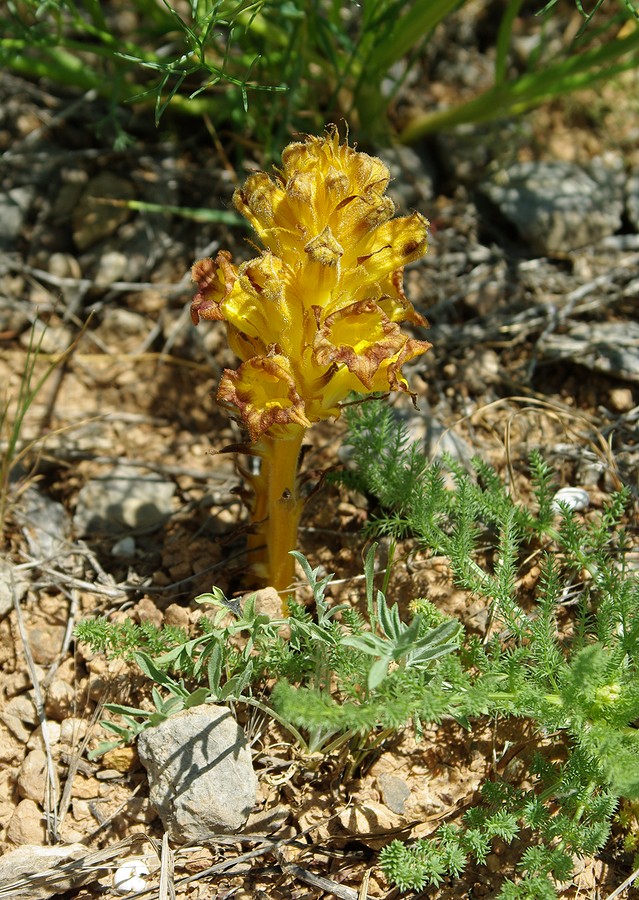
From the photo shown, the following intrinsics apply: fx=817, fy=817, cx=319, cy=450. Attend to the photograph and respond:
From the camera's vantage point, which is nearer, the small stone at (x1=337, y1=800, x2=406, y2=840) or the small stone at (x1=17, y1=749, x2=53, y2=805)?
the small stone at (x1=337, y1=800, x2=406, y2=840)

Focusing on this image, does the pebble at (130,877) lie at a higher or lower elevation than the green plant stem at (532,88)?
lower

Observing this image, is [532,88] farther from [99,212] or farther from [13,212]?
[13,212]

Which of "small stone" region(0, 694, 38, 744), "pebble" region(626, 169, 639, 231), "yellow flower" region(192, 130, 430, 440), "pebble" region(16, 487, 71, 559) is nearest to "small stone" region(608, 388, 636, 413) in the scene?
"pebble" region(626, 169, 639, 231)

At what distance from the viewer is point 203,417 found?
3.44 meters

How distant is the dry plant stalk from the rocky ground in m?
0.53

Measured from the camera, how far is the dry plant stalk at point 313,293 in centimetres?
206

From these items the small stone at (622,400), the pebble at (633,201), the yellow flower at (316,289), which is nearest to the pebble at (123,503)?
the yellow flower at (316,289)

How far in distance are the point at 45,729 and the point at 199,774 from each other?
0.58 metres

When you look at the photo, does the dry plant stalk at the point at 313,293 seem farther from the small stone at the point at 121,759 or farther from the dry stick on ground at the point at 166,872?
the dry stick on ground at the point at 166,872

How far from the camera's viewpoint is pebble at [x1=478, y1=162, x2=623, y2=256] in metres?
3.66

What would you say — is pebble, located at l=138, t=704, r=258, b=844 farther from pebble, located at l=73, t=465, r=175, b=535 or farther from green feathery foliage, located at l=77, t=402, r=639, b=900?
pebble, located at l=73, t=465, r=175, b=535

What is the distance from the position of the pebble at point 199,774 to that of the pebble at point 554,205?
2534 millimetres

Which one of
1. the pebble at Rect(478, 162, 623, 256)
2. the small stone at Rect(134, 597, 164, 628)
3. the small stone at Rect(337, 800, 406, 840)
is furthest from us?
the pebble at Rect(478, 162, 623, 256)

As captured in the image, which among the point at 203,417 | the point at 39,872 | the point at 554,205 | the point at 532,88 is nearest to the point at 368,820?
the point at 39,872
